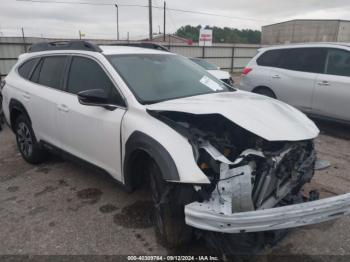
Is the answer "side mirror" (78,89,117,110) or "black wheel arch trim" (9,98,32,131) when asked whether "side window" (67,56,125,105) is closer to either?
"side mirror" (78,89,117,110)

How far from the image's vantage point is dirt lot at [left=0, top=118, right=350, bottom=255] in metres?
2.91

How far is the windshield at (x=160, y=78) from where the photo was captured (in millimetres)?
3246

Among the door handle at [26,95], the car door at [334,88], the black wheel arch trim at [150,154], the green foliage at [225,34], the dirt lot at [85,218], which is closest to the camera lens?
the black wheel arch trim at [150,154]

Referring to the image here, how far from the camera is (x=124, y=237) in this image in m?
3.07

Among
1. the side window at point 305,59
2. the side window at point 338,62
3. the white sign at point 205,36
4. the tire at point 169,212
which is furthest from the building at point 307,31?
the tire at point 169,212

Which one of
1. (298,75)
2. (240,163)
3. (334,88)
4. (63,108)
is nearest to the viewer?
(240,163)

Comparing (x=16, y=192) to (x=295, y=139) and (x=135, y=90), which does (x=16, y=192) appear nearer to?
(x=135, y=90)

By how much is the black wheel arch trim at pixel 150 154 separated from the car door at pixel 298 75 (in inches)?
192

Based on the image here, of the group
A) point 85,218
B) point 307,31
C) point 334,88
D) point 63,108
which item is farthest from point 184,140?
point 307,31

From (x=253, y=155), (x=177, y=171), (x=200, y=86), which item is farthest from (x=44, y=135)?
(x=253, y=155)

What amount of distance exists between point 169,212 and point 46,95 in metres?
2.57

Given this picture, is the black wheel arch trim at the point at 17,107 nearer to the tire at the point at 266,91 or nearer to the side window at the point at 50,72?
the side window at the point at 50,72

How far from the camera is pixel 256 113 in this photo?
2.76 m

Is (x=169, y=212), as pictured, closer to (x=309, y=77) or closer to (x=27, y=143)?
(x=27, y=143)
